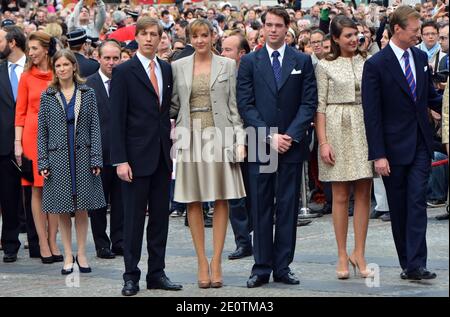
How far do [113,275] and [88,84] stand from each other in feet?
7.59

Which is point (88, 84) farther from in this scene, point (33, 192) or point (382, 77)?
point (382, 77)

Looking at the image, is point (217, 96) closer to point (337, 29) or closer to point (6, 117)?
point (337, 29)

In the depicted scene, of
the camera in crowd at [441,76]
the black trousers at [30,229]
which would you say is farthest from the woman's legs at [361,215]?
the black trousers at [30,229]

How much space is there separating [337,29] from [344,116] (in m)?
0.74

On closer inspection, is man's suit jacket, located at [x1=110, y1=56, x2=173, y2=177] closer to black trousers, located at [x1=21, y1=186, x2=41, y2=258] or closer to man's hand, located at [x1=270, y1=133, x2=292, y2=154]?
man's hand, located at [x1=270, y1=133, x2=292, y2=154]

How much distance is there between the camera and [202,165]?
9.56m

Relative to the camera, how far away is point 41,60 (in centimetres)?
1156

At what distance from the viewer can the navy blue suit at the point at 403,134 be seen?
937cm

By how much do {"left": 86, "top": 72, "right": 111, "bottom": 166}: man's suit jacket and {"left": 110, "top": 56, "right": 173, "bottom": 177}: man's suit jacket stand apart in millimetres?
2406

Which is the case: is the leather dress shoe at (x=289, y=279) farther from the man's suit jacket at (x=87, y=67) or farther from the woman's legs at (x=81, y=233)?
the man's suit jacket at (x=87, y=67)

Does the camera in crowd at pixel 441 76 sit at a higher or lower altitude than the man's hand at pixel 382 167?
higher

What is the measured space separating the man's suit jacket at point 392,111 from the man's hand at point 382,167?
40mm

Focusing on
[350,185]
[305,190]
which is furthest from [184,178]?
[305,190]

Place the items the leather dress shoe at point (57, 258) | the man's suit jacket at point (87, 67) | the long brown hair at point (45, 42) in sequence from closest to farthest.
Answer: the long brown hair at point (45, 42) → the leather dress shoe at point (57, 258) → the man's suit jacket at point (87, 67)
